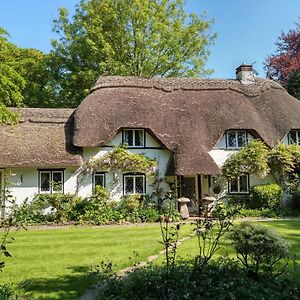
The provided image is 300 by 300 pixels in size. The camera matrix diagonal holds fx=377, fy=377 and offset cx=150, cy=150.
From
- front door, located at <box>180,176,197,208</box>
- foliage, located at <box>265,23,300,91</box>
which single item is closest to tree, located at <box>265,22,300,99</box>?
foliage, located at <box>265,23,300,91</box>

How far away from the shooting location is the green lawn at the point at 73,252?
8.01 meters

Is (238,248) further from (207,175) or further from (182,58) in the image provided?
(182,58)

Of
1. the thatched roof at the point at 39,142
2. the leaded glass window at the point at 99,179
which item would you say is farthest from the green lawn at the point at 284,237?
the thatched roof at the point at 39,142

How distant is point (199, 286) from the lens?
6789 millimetres

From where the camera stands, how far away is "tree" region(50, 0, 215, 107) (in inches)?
1284

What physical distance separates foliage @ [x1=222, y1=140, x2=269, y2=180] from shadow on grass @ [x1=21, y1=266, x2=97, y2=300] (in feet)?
47.0

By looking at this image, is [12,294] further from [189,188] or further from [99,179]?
[189,188]

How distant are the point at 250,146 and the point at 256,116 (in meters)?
2.57

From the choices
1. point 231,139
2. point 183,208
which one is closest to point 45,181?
point 183,208

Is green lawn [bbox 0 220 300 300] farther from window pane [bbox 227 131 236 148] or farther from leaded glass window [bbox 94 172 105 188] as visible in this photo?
window pane [bbox 227 131 236 148]

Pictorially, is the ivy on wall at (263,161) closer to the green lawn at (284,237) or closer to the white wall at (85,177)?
the white wall at (85,177)

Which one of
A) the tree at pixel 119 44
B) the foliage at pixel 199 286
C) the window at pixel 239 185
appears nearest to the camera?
the foliage at pixel 199 286

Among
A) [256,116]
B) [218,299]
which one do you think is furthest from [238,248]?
[256,116]

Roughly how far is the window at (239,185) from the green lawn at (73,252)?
5939mm
